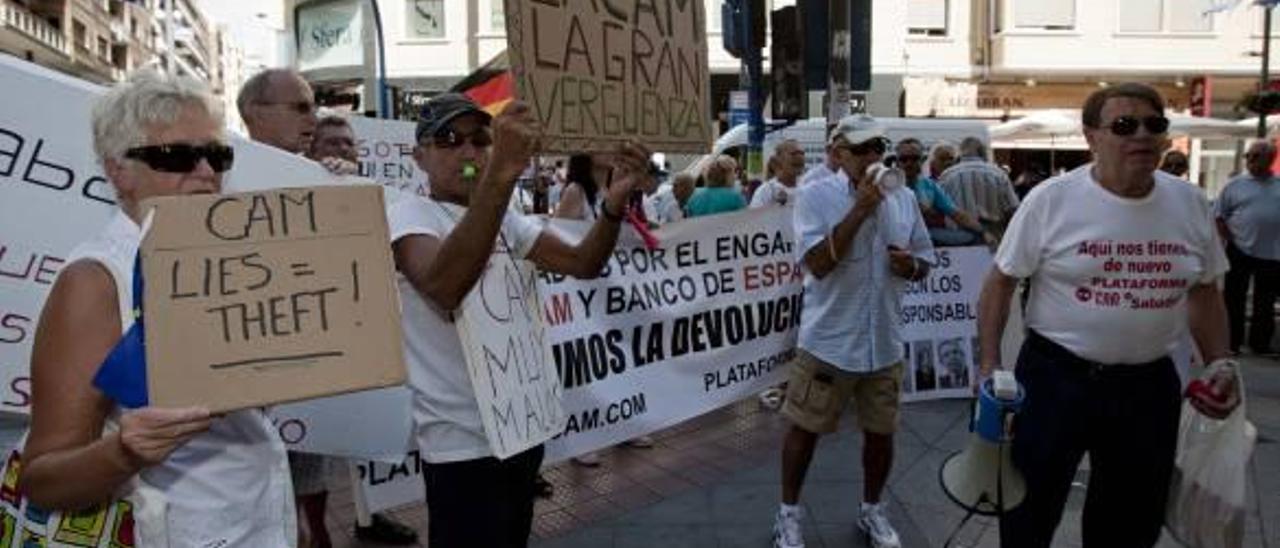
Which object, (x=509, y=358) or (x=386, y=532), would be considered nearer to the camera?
(x=509, y=358)

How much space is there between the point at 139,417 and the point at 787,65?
7140 millimetres

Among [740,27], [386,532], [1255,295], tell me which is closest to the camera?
[386,532]

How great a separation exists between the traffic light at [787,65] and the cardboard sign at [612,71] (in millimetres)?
4953

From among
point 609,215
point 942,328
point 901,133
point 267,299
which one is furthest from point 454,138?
point 901,133

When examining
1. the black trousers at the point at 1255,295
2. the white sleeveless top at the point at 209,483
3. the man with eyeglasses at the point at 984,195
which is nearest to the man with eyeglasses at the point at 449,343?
the white sleeveless top at the point at 209,483

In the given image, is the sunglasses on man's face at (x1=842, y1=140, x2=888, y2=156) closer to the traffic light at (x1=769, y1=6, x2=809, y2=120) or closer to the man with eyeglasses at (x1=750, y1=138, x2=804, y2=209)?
the traffic light at (x1=769, y1=6, x2=809, y2=120)

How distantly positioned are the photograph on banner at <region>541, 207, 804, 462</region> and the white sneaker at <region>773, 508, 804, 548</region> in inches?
36.8

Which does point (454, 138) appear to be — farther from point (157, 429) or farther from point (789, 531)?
point (789, 531)

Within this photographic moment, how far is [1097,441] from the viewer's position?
3.29m

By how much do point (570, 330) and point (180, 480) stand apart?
113 inches

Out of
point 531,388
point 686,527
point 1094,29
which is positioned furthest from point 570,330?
point 1094,29

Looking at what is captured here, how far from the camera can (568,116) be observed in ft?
8.79

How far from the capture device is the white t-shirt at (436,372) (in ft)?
8.42

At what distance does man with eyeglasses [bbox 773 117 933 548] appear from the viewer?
4.16 metres
